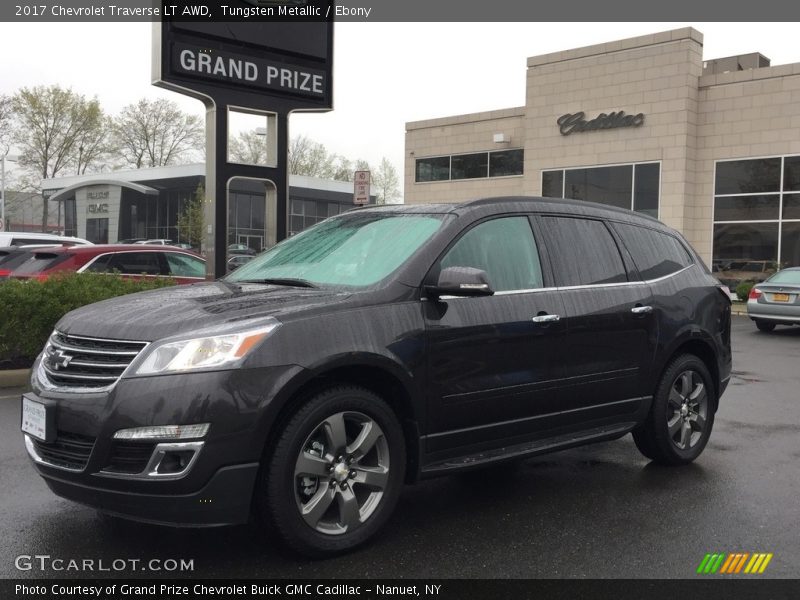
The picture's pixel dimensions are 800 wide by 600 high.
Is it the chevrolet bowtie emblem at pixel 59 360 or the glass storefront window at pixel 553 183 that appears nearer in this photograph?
the chevrolet bowtie emblem at pixel 59 360

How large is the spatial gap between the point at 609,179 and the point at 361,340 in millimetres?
25919

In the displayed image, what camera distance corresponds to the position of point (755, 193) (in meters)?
25.5

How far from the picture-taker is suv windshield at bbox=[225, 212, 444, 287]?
427 cm

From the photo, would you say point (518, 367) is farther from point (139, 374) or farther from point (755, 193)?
point (755, 193)

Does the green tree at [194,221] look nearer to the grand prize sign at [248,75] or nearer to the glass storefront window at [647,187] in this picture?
the glass storefront window at [647,187]

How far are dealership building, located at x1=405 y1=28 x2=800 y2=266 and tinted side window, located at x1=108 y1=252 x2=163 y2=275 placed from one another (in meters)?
17.4

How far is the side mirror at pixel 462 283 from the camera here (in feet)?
13.1

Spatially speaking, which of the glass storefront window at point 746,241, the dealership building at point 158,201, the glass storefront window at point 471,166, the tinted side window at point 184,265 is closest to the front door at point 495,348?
the tinted side window at point 184,265

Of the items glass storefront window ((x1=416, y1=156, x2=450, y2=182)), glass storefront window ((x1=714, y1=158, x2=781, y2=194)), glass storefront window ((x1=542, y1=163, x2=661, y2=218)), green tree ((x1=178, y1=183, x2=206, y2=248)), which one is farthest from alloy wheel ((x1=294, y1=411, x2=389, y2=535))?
green tree ((x1=178, y1=183, x2=206, y2=248))

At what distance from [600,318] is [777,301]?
12590 millimetres

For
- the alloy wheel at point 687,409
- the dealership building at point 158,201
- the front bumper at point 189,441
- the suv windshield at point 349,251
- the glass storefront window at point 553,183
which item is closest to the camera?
the front bumper at point 189,441

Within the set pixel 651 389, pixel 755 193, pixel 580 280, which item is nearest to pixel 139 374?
pixel 580 280

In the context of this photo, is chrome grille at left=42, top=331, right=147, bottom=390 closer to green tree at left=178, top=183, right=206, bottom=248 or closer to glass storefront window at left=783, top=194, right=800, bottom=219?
glass storefront window at left=783, top=194, right=800, bottom=219

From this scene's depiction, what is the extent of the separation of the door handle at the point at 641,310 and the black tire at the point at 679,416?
1.62 feet
